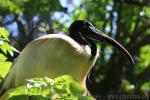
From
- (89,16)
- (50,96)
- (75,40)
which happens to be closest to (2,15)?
(89,16)

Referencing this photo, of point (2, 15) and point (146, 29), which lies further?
point (146, 29)

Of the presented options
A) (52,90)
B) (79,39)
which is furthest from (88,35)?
(52,90)

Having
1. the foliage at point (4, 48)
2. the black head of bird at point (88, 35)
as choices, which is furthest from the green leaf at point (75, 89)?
the black head of bird at point (88, 35)

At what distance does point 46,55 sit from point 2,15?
16.6 ft

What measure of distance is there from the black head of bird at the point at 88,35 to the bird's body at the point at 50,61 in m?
0.19

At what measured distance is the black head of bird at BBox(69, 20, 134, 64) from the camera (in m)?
6.28

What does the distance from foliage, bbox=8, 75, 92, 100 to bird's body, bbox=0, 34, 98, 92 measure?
1.65m

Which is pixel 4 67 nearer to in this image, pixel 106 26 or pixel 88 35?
pixel 88 35

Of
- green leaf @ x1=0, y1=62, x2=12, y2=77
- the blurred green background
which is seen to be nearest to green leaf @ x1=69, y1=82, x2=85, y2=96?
green leaf @ x1=0, y1=62, x2=12, y2=77

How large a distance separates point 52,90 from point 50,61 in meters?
1.89

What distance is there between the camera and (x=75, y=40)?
6.38 metres

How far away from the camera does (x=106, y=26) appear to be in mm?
11586

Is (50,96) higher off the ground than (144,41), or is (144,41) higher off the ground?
(50,96)

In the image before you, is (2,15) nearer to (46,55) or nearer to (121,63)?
(121,63)
